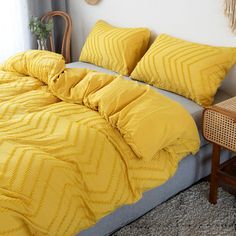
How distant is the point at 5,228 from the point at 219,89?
158cm

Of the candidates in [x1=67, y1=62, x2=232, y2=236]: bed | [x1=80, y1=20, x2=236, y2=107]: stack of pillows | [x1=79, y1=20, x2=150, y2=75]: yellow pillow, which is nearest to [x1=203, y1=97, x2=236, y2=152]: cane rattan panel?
[x1=67, y1=62, x2=232, y2=236]: bed

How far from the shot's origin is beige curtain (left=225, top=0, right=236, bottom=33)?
81.2 inches

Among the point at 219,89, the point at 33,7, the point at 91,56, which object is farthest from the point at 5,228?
the point at 33,7

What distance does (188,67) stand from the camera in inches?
82.9

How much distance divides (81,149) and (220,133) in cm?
71

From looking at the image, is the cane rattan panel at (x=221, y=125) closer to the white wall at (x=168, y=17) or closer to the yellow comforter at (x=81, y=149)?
the yellow comforter at (x=81, y=149)

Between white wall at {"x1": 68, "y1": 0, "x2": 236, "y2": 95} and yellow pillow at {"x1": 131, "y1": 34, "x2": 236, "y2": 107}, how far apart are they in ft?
0.36

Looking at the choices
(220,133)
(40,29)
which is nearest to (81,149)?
(220,133)

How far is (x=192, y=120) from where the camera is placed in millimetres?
1829

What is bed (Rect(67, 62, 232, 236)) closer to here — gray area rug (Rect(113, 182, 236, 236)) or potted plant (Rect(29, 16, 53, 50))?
gray area rug (Rect(113, 182, 236, 236))

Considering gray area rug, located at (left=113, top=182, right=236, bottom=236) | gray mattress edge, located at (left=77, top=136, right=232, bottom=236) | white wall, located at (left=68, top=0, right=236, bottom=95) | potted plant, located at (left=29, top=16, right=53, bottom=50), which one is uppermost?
white wall, located at (left=68, top=0, right=236, bottom=95)

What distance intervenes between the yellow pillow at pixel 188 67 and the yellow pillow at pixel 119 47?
0.75 ft

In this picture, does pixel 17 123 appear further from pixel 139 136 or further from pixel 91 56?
pixel 91 56

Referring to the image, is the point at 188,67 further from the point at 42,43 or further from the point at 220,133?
the point at 42,43
